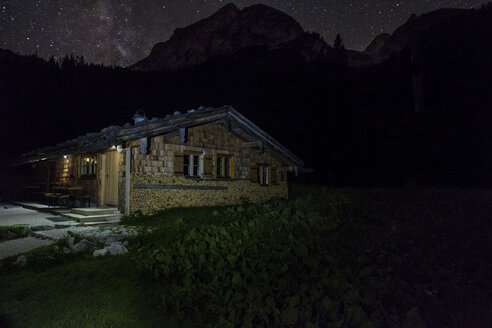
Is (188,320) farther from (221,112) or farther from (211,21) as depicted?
(211,21)

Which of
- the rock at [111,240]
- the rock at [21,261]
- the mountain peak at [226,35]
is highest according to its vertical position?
the mountain peak at [226,35]

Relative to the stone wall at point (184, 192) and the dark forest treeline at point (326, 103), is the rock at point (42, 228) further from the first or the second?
the dark forest treeline at point (326, 103)

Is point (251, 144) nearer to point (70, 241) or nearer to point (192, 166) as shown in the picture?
point (192, 166)

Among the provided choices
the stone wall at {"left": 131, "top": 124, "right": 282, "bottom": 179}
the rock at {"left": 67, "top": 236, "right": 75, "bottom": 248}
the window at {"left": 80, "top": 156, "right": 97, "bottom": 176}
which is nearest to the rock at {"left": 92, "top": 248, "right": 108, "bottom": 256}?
the rock at {"left": 67, "top": 236, "right": 75, "bottom": 248}

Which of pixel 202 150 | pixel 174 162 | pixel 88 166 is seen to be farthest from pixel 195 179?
pixel 88 166

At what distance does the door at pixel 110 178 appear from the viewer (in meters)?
12.1

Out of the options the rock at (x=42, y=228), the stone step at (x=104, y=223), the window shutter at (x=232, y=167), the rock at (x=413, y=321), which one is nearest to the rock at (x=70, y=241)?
the rock at (x=42, y=228)

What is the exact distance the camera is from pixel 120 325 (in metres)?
3.60

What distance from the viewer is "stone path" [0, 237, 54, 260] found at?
20.8 feet

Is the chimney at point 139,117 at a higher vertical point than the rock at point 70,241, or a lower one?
higher

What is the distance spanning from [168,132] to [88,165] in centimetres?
450

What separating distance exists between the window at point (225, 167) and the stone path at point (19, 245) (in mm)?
7379

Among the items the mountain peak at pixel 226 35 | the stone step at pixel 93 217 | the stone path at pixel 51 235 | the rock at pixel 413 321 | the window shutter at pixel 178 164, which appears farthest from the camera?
the mountain peak at pixel 226 35

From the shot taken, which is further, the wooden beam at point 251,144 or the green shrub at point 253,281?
the wooden beam at point 251,144
